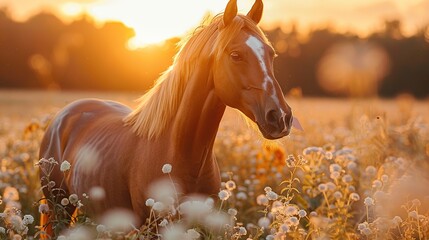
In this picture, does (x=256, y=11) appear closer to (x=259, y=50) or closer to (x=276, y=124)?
(x=259, y=50)

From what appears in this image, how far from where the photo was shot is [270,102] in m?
3.71

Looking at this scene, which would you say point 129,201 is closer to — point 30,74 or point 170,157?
point 170,157

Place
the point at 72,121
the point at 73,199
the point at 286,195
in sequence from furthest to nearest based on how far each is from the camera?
the point at 286,195 → the point at 72,121 → the point at 73,199

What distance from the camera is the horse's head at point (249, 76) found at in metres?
3.70

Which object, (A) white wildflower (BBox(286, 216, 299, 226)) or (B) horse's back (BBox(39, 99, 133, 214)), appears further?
(B) horse's back (BBox(39, 99, 133, 214))

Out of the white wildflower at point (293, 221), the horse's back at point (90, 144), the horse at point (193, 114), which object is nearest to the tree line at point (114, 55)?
the horse's back at point (90, 144)

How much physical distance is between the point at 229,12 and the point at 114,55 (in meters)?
33.7

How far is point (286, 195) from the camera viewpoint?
21.5 ft

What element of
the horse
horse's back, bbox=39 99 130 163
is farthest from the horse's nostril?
horse's back, bbox=39 99 130 163

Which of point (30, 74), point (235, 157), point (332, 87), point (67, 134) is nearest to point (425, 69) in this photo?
point (332, 87)

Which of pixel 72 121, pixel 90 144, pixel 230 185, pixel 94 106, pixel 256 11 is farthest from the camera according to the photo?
pixel 94 106

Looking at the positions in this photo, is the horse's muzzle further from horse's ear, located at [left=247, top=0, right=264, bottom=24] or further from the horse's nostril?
horse's ear, located at [left=247, top=0, right=264, bottom=24]

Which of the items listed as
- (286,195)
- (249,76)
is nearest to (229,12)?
(249,76)

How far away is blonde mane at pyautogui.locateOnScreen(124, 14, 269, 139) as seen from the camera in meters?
4.02
